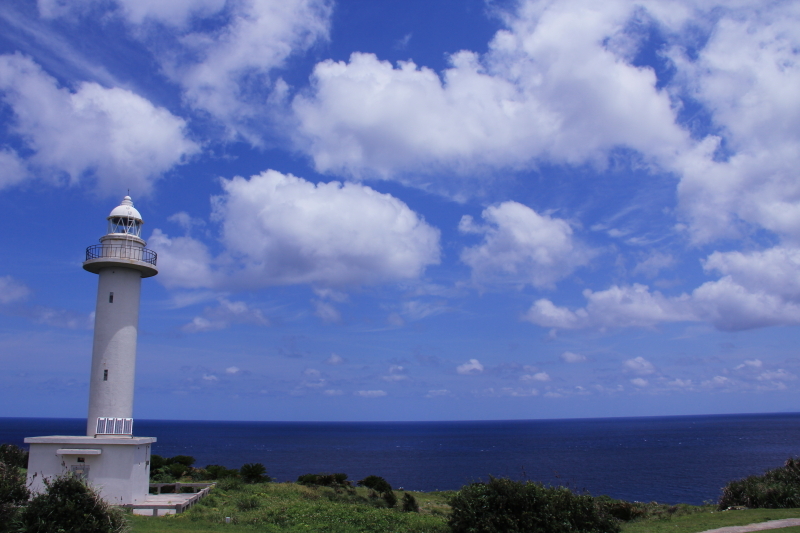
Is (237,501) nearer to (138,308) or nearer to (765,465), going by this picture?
(138,308)

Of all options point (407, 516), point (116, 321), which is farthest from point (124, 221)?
point (407, 516)

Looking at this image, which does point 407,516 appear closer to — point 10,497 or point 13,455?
point 10,497

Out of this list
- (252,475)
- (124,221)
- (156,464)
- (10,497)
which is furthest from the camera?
(252,475)

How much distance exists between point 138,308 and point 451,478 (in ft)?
150

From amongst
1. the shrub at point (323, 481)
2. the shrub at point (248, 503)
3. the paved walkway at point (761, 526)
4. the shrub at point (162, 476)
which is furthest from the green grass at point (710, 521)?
the shrub at point (162, 476)

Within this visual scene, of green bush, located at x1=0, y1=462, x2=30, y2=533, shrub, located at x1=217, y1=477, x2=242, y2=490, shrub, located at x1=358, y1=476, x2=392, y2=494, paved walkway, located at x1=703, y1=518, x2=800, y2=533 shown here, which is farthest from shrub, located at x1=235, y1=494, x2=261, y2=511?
paved walkway, located at x1=703, y1=518, x2=800, y2=533

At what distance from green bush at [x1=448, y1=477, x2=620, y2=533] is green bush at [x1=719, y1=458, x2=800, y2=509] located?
8637mm

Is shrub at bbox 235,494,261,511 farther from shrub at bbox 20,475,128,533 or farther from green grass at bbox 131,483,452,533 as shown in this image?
shrub at bbox 20,475,128,533

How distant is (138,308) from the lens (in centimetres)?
2238

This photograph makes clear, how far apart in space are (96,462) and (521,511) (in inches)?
564

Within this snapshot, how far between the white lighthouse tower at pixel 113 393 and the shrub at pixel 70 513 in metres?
7.13

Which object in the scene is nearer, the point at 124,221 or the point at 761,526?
the point at 761,526

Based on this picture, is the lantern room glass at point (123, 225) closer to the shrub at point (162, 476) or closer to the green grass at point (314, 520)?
the green grass at point (314, 520)

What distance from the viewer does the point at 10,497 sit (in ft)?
44.8
